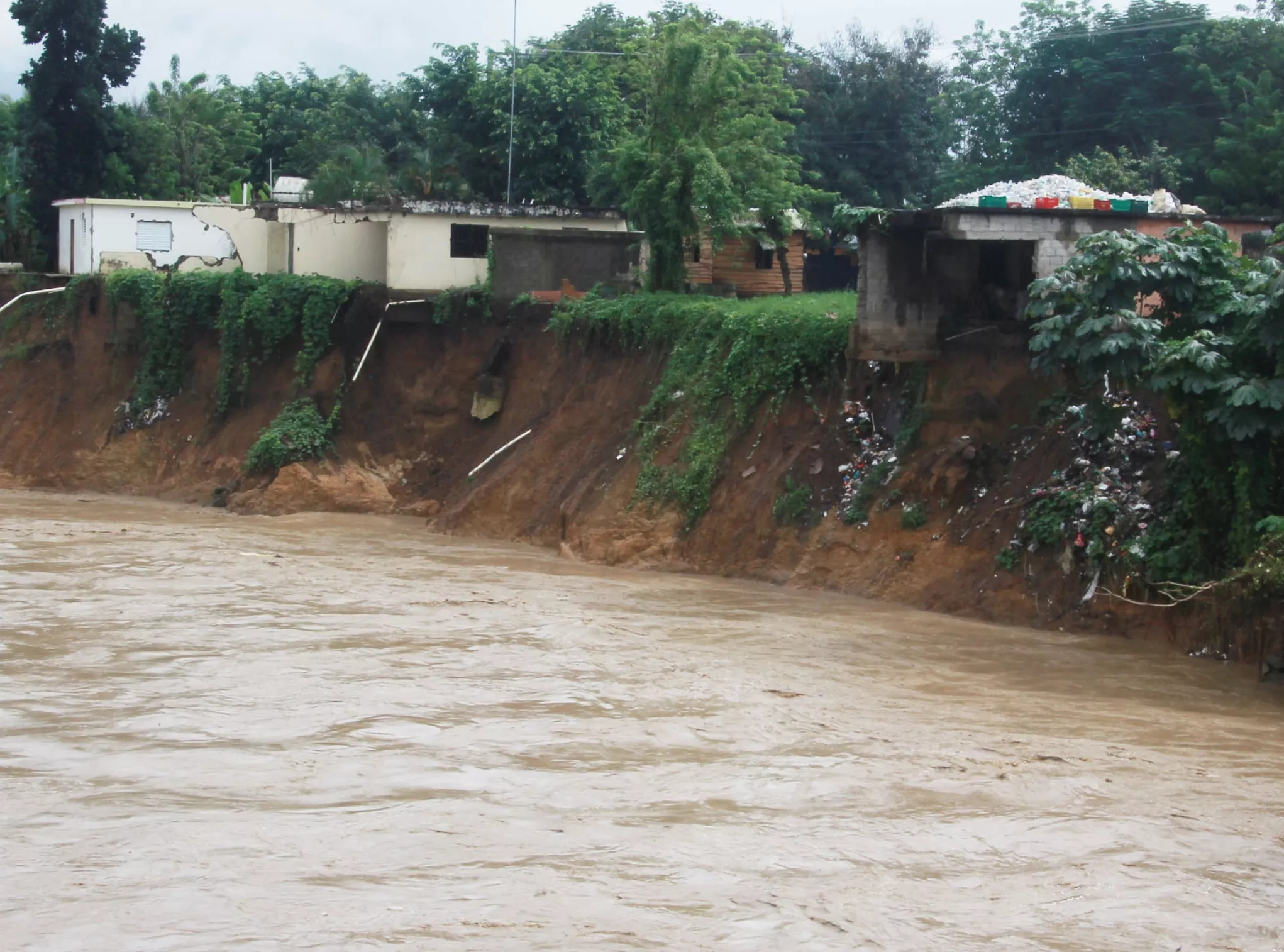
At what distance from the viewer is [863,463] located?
1742 cm

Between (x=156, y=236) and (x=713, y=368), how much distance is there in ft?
49.3

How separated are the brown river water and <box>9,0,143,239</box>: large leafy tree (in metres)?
19.7

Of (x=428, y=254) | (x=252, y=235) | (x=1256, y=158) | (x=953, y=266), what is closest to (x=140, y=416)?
(x=252, y=235)

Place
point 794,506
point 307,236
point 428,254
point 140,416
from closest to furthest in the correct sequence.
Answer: point 794,506, point 140,416, point 428,254, point 307,236

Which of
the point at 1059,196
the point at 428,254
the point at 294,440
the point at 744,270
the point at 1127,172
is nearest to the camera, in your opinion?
the point at 1059,196

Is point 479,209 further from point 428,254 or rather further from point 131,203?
point 131,203

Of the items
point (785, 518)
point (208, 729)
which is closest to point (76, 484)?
point (785, 518)

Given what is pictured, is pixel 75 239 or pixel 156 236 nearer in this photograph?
pixel 156 236

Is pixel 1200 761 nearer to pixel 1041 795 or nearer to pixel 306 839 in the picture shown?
pixel 1041 795

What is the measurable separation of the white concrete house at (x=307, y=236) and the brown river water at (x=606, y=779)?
1282 centimetres

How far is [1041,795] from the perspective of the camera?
8477mm

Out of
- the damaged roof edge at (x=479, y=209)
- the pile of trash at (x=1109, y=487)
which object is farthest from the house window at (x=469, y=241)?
the pile of trash at (x=1109, y=487)

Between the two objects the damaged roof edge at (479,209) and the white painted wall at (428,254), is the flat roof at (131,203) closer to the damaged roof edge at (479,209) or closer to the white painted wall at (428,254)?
the damaged roof edge at (479,209)

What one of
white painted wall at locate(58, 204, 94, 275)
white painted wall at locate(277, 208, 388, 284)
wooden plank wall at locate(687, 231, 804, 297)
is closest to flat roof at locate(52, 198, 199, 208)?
white painted wall at locate(58, 204, 94, 275)
